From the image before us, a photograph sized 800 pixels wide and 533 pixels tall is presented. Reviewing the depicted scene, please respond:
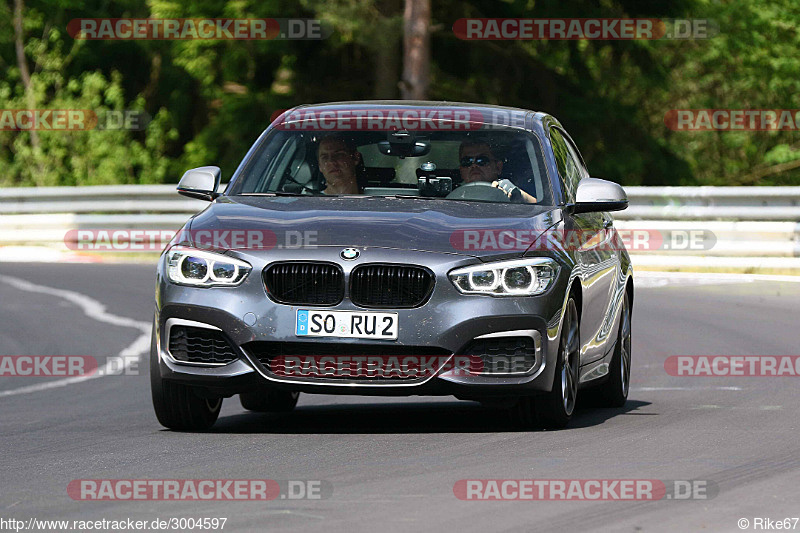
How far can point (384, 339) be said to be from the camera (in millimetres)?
8094

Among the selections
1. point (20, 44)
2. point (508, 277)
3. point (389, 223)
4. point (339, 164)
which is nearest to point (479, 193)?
point (339, 164)

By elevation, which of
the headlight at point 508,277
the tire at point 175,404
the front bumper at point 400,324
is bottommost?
the tire at point 175,404

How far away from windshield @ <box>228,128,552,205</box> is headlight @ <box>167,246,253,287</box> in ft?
3.53

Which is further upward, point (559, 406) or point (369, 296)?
point (369, 296)

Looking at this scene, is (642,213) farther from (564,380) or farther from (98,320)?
(564,380)

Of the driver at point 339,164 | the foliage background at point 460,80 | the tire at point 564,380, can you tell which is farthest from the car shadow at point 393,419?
the foliage background at point 460,80

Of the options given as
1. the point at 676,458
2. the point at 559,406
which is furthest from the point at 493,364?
the point at 676,458

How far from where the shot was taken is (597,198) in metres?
9.28

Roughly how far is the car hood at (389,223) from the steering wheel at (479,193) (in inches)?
6.5

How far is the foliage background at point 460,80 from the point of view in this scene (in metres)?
36.7

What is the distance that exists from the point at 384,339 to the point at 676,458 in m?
1.45

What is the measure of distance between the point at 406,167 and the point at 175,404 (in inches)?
73.7

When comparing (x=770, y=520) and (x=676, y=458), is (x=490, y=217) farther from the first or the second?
(x=770, y=520)

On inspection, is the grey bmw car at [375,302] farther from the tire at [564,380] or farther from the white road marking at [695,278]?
the white road marking at [695,278]
